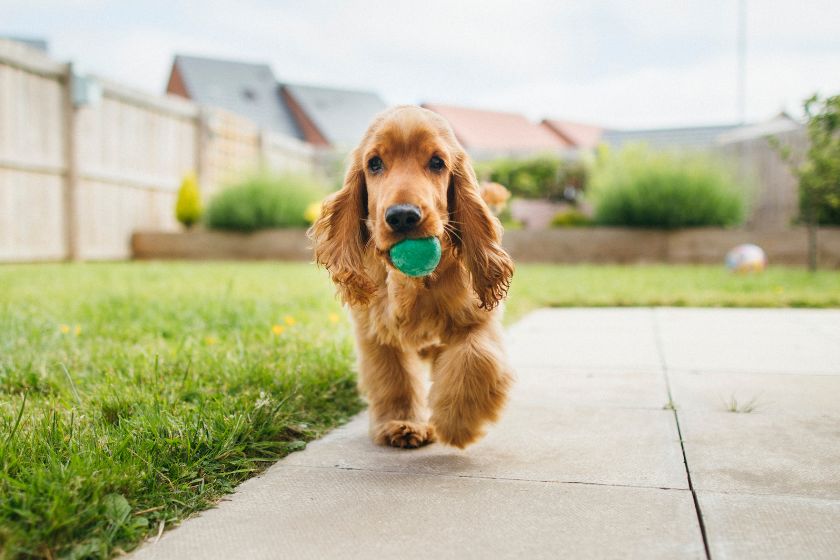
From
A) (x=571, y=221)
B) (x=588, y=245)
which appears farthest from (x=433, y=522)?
(x=571, y=221)

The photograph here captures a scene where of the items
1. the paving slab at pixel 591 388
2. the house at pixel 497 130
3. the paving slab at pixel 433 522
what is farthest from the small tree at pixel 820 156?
the house at pixel 497 130

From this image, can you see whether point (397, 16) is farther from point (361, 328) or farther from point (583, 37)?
point (361, 328)

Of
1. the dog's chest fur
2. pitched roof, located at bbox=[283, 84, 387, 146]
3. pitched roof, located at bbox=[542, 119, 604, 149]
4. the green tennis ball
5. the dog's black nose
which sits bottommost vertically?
the dog's chest fur

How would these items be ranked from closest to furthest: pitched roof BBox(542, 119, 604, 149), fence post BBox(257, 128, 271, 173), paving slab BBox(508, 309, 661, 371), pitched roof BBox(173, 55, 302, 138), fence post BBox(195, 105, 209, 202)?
paving slab BBox(508, 309, 661, 371) → fence post BBox(195, 105, 209, 202) → fence post BBox(257, 128, 271, 173) → pitched roof BBox(542, 119, 604, 149) → pitched roof BBox(173, 55, 302, 138)

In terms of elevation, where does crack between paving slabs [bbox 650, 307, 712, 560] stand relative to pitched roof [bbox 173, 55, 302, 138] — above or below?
below

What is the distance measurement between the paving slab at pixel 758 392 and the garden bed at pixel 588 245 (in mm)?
7997

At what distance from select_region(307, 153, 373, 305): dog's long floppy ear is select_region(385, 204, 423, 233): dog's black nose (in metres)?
0.42

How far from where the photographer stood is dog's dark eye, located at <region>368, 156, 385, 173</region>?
2.34m

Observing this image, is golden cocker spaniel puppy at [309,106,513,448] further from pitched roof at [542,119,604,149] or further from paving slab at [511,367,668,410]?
pitched roof at [542,119,604,149]

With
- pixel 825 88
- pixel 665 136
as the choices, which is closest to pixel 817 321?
pixel 825 88

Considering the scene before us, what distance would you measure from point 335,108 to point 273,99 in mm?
3000

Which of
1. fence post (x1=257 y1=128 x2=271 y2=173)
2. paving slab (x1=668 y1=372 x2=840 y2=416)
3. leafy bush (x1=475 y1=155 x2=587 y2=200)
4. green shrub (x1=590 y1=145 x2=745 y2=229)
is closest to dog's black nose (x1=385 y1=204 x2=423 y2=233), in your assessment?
paving slab (x1=668 y1=372 x2=840 y2=416)

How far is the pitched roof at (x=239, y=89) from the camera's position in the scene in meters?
31.8

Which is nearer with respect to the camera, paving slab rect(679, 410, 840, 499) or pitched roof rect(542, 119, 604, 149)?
paving slab rect(679, 410, 840, 499)
